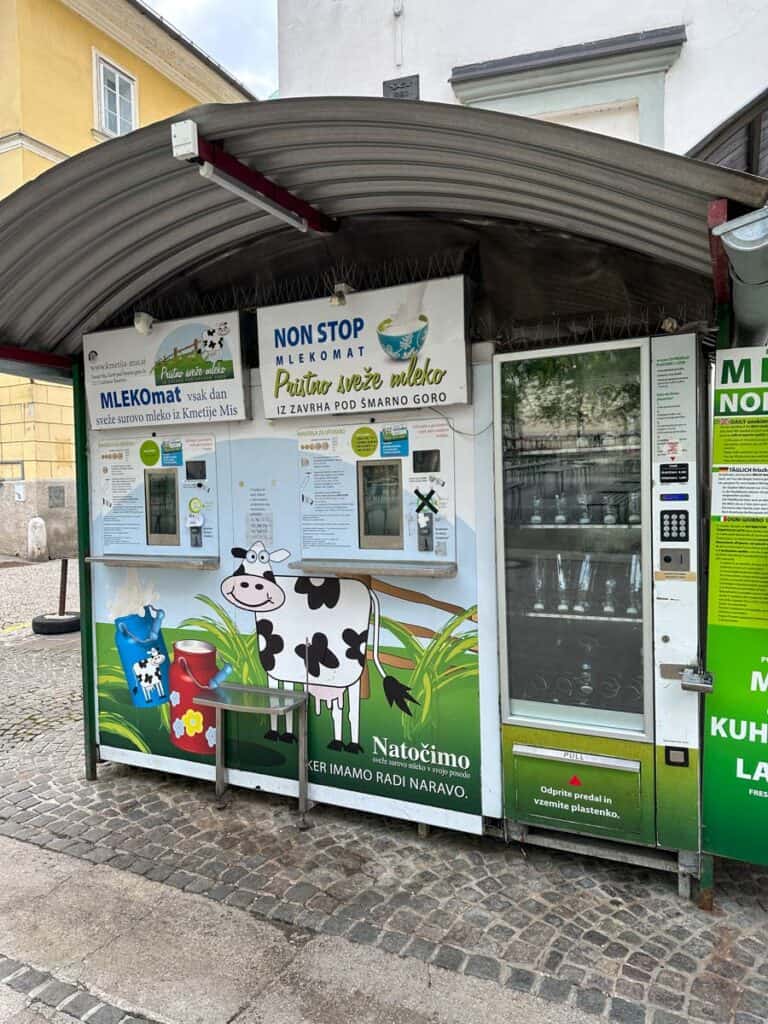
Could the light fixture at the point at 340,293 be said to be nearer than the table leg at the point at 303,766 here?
Yes

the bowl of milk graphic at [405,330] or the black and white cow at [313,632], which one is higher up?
the bowl of milk graphic at [405,330]

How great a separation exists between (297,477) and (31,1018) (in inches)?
98.8

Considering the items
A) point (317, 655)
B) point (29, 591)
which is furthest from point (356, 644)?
point (29, 591)

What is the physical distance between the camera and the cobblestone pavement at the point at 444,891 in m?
2.64

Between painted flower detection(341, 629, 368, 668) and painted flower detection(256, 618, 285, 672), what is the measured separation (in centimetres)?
41

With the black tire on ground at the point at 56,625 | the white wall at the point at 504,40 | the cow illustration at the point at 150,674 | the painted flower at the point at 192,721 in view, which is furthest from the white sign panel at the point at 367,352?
the black tire on ground at the point at 56,625

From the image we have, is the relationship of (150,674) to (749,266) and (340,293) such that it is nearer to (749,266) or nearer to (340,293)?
(340,293)

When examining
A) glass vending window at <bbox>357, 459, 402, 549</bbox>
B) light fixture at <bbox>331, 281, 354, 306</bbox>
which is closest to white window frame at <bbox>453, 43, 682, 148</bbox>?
light fixture at <bbox>331, 281, 354, 306</bbox>

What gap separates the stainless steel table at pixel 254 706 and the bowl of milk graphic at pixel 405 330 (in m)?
1.89

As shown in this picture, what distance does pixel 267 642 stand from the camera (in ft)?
13.1

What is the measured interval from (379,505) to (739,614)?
1752 millimetres

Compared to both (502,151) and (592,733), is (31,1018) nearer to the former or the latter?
(592,733)

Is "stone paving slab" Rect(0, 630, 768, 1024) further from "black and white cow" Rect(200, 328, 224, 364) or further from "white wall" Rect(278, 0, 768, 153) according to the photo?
"white wall" Rect(278, 0, 768, 153)

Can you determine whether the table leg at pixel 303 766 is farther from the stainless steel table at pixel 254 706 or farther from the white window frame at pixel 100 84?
the white window frame at pixel 100 84
